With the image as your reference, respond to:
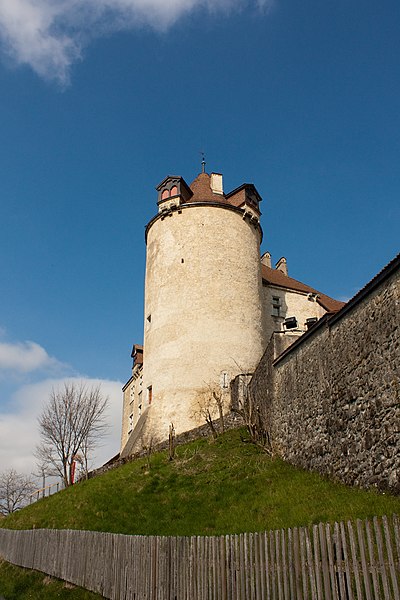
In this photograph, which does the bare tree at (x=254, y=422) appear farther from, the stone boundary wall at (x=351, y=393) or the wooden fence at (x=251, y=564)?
the wooden fence at (x=251, y=564)

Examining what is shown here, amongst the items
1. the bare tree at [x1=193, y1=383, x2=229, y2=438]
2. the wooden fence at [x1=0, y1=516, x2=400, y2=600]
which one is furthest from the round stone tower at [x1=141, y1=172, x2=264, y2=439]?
the wooden fence at [x1=0, y1=516, x2=400, y2=600]

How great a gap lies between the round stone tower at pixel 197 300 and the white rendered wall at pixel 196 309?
0.05 m

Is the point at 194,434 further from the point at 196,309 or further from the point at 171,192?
the point at 171,192

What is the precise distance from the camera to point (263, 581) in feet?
20.1

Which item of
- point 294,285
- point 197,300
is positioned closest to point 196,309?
point 197,300

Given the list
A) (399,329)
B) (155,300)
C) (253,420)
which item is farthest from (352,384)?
(155,300)

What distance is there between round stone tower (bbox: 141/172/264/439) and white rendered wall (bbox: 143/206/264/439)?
0.05 m

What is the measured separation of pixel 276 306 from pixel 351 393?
21.8 m

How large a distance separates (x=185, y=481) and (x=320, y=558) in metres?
12.4

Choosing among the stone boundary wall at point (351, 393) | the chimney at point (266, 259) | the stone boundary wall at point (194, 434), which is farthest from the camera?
the chimney at point (266, 259)

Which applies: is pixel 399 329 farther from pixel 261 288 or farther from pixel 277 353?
pixel 261 288

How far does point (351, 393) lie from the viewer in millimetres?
11953

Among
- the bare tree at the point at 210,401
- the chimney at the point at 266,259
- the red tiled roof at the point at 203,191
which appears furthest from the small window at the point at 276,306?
the bare tree at the point at 210,401

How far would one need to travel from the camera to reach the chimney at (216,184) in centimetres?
3331
